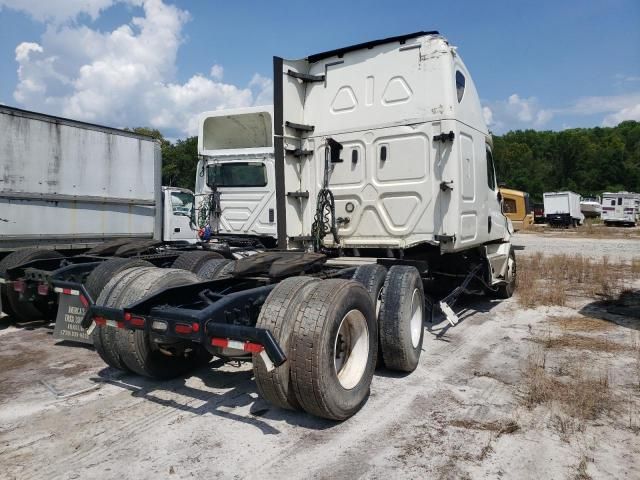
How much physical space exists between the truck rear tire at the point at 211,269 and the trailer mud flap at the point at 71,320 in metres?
1.31

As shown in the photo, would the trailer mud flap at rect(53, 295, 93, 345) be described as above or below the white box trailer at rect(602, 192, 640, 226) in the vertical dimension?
below

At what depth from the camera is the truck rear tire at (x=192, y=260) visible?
6.16 meters

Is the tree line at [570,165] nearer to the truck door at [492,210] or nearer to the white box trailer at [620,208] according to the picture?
the white box trailer at [620,208]

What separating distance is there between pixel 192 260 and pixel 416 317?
9.43ft

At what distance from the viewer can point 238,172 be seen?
9.14m

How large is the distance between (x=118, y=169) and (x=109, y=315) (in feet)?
Result: 17.3

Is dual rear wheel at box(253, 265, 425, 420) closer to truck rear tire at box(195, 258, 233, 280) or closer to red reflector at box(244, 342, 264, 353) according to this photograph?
red reflector at box(244, 342, 264, 353)

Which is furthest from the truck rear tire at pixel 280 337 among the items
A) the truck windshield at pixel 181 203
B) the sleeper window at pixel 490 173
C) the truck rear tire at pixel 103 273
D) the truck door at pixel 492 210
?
the truck windshield at pixel 181 203

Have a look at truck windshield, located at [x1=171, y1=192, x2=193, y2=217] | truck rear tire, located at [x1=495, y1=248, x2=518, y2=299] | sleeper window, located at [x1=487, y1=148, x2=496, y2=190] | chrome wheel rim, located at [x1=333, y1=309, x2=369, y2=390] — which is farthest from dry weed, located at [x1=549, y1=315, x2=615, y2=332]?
truck windshield, located at [x1=171, y1=192, x2=193, y2=217]

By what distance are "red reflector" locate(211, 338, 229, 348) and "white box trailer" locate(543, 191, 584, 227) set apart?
4114cm

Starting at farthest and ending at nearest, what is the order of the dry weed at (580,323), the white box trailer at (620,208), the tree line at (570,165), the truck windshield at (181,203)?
1. the tree line at (570,165)
2. the white box trailer at (620,208)
3. the truck windshield at (181,203)
4. the dry weed at (580,323)

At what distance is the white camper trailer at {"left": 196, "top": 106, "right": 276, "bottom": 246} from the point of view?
8883mm

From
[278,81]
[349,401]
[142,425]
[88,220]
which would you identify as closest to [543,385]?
[349,401]

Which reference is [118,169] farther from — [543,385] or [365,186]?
[543,385]
